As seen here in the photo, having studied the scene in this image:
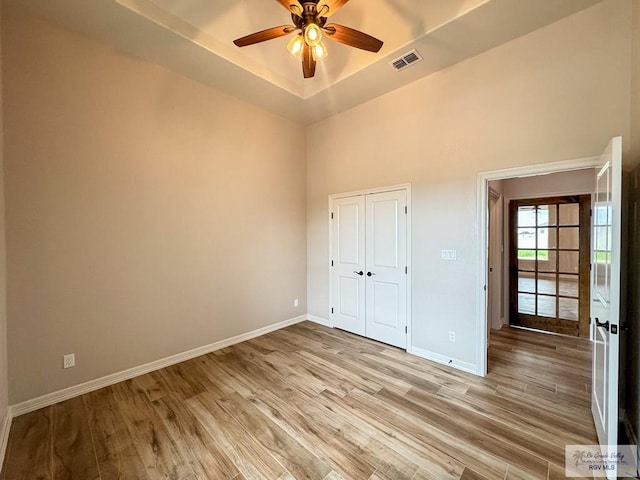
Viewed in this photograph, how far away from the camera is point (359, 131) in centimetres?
408

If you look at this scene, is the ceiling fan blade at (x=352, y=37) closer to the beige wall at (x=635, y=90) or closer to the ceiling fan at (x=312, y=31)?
the ceiling fan at (x=312, y=31)

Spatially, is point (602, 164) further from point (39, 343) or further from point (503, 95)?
point (39, 343)

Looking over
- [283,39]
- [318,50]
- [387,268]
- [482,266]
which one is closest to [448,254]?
[482,266]

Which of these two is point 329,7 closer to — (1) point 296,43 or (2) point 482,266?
(1) point 296,43

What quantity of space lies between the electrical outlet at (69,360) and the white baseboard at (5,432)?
1.42ft

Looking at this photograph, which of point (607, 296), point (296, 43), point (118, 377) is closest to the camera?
point (607, 296)

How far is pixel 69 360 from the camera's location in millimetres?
2592

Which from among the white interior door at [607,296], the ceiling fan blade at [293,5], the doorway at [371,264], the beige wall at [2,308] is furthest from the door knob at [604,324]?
the beige wall at [2,308]

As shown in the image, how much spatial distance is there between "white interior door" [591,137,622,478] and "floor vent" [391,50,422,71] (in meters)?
2.02

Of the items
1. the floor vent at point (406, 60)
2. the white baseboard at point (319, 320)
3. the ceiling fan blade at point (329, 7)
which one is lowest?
the white baseboard at point (319, 320)

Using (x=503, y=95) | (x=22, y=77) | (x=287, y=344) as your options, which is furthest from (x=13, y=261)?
(x=503, y=95)

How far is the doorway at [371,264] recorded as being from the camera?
11.9ft

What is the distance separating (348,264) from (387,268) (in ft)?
2.38

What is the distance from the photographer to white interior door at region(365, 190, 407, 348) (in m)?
3.61
